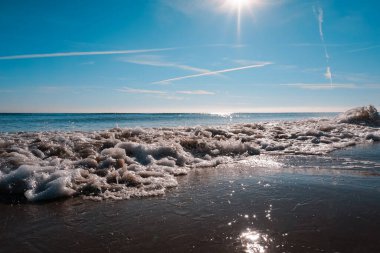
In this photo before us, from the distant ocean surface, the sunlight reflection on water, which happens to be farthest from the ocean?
the distant ocean surface

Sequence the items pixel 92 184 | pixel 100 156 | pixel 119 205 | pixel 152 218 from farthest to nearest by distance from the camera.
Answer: pixel 100 156 < pixel 92 184 < pixel 119 205 < pixel 152 218

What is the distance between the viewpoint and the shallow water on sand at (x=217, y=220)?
9.60ft

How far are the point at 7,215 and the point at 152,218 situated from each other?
1790 millimetres

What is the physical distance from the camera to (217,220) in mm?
3543

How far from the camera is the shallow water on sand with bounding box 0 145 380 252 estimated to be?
293cm

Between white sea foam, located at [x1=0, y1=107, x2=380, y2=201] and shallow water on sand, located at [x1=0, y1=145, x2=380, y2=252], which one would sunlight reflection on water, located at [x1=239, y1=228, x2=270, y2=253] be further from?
white sea foam, located at [x1=0, y1=107, x2=380, y2=201]

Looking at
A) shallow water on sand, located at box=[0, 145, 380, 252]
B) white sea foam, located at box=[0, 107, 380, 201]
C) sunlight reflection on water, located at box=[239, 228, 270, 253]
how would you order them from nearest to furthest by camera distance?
sunlight reflection on water, located at box=[239, 228, 270, 253] < shallow water on sand, located at box=[0, 145, 380, 252] < white sea foam, located at box=[0, 107, 380, 201]

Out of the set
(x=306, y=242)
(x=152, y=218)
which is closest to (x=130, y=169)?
(x=152, y=218)

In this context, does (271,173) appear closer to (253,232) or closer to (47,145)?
(253,232)

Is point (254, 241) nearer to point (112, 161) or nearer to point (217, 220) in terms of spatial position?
point (217, 220)

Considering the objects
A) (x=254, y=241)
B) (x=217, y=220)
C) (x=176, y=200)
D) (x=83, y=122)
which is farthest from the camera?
(x=83, y=122)

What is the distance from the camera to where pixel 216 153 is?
334 inches

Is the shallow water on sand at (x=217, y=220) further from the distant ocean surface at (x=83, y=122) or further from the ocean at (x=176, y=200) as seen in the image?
the distant ocean surface at (x=83, y=122)

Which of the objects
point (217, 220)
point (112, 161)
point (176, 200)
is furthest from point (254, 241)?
point (112, 161)
